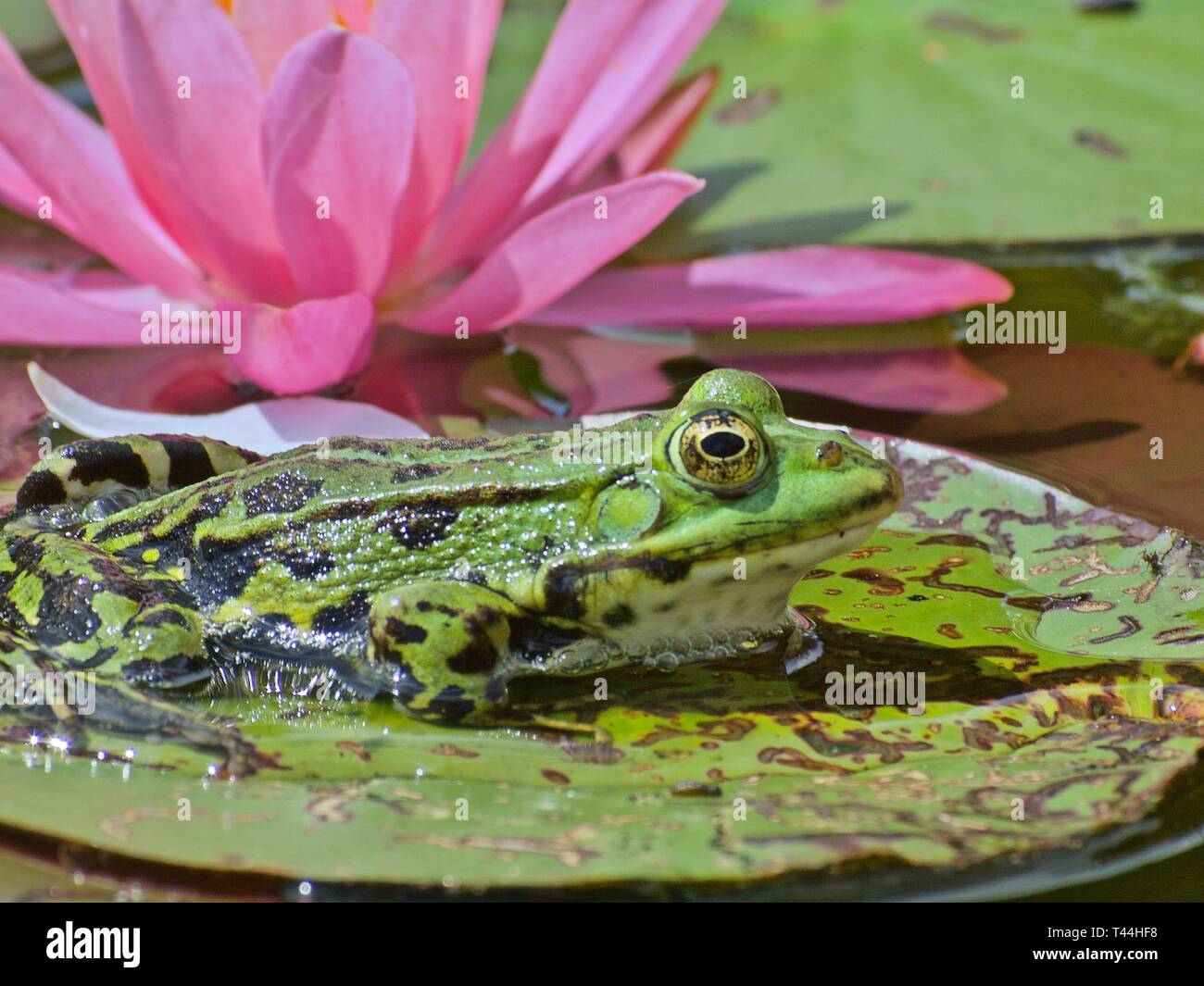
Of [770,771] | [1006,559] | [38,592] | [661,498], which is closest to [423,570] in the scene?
[661,498]

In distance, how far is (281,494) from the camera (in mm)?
2586

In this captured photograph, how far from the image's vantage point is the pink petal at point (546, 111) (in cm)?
329

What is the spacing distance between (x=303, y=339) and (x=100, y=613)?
0.76 meters

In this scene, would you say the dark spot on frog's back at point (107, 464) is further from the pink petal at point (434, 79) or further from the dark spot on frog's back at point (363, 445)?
the pink petal at point (434, 79)

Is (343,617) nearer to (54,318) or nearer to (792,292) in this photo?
(54,318)

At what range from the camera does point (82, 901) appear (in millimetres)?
1814

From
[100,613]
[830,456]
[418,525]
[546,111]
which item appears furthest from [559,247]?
[100,613]

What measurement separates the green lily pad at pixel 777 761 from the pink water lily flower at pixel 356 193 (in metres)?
0.97

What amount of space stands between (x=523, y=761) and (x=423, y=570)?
63 centimetres

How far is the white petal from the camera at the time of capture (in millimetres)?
2961

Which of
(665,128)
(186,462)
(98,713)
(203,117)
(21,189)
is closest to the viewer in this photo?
Result: (98,713)

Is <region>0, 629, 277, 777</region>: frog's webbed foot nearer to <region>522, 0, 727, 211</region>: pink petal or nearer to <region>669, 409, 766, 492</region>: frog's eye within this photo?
<region>669, 409, 766, 492</region>: frog's eye

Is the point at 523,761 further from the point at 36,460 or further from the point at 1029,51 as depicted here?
the point at 1029,51

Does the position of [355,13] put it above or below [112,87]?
above
